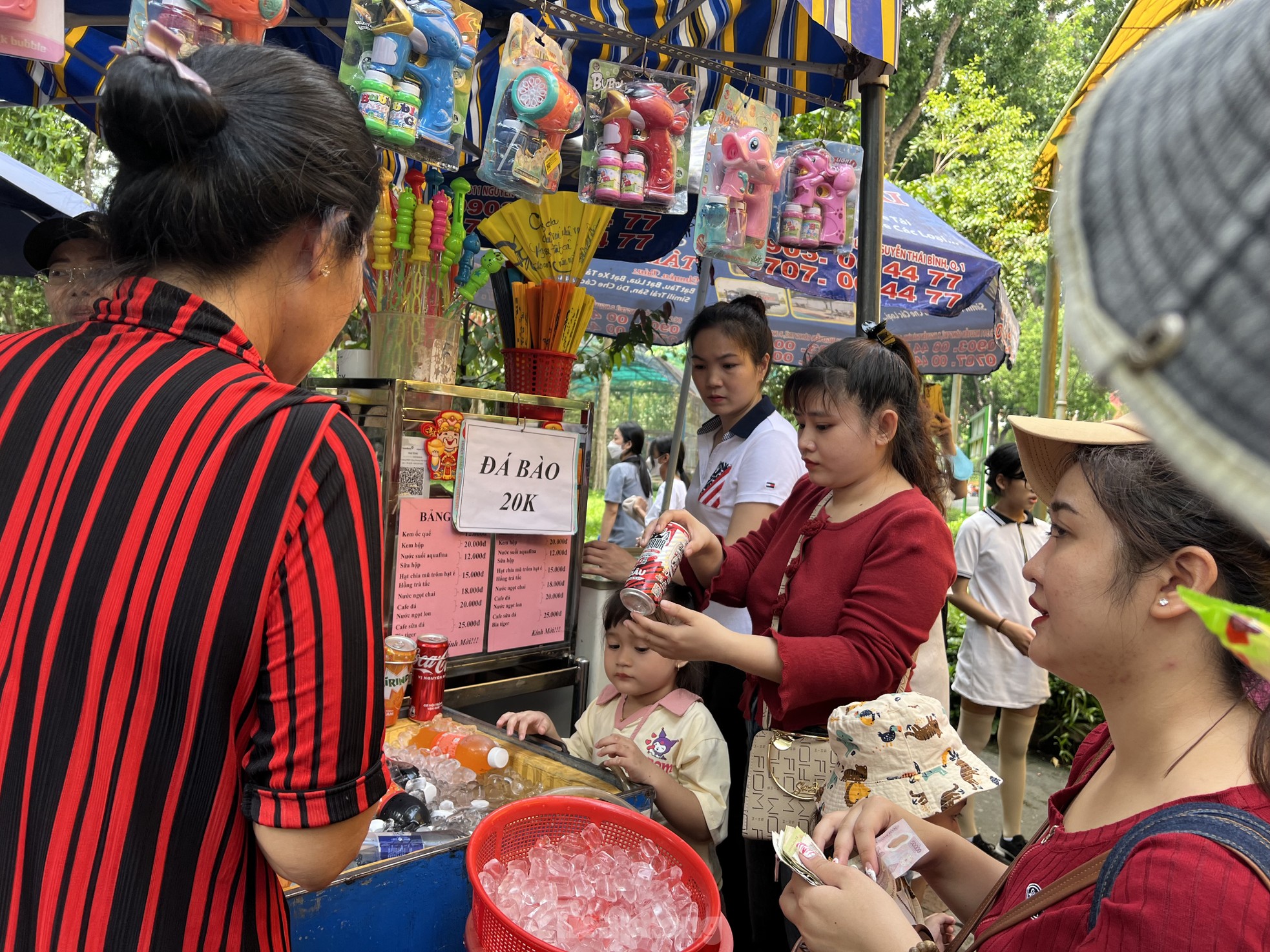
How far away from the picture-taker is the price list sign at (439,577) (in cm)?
239

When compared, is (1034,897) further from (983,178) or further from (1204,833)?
(983,178)

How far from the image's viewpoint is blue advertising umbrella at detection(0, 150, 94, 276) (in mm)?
3719

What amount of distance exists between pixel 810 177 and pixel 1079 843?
2.30 meters

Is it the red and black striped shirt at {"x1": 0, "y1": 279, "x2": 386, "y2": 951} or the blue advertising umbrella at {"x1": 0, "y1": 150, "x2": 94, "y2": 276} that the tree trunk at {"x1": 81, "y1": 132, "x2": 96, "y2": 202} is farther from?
the red and black striped shirt at {"x1": 0, "y1": 279, "x2": 386, "y2": 951}

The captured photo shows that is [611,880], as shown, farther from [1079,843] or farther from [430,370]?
[430,370]

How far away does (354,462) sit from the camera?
973 millimetres

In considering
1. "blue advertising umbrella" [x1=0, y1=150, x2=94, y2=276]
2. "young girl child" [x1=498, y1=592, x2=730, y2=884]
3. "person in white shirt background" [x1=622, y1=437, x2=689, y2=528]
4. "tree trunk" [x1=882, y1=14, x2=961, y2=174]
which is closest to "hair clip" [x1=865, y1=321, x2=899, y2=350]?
"person in white shirt background" [x1=622, y1=437, x2=689, y2=528]

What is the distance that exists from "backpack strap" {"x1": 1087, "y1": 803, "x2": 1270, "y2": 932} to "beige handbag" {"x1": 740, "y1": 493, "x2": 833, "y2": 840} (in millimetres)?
1068

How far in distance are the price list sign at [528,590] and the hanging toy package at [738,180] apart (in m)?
1.09

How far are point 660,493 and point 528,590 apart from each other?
5206mm

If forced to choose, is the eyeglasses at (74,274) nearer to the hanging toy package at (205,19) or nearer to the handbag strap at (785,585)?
the hanging toy package at (205,19)

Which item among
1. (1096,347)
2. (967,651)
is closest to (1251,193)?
(1096,347)

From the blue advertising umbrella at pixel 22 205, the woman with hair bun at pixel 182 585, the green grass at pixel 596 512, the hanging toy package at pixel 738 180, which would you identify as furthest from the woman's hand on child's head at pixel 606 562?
the green grass at pixel 596 512

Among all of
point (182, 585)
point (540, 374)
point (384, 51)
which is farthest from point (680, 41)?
point (182, 585)
